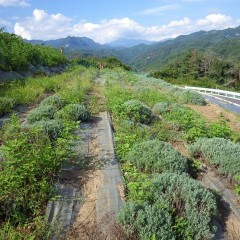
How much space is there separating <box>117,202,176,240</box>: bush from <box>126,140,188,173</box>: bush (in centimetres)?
199

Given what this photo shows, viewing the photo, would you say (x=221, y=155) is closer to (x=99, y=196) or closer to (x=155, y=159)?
(x=155, y=159)

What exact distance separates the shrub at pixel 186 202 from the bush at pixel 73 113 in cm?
440

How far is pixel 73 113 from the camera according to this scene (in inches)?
404

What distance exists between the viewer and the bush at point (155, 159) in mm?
7176

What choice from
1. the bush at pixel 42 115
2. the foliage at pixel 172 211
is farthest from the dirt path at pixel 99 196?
the bush at pixel 42 115

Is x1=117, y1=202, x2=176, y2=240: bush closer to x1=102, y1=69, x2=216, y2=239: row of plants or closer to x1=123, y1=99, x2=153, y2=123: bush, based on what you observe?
x1=102, y1=69, x2=216, y2=239: row of plants

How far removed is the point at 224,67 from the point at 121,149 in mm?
85084

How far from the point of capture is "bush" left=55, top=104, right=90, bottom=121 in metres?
9.96

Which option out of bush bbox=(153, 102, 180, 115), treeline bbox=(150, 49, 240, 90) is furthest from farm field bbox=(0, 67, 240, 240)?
treeline bbox=(150, 49, 240, 90)

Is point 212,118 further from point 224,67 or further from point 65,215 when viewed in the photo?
point 224,67

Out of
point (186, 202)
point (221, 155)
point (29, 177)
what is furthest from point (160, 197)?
point (221, 155)

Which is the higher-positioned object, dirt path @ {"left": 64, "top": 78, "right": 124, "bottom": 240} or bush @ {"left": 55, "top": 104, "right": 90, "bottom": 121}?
bush @ {"left": 55, "top": 104, "right": 90, "bottom": 121}

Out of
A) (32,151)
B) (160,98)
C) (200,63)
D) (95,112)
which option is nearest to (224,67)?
(200,63)

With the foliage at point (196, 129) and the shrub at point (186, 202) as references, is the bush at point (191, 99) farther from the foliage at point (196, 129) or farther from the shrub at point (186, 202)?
the shrub at point (186, 202)
